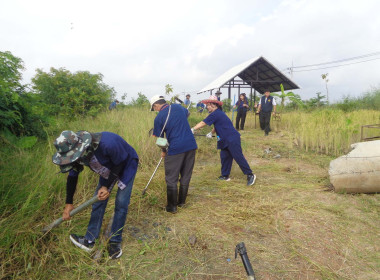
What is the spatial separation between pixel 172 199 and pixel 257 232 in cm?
111

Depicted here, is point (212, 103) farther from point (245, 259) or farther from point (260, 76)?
point (260, 76)

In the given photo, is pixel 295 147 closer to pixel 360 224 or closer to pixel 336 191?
pixel 336 191

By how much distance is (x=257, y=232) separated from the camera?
2615mm

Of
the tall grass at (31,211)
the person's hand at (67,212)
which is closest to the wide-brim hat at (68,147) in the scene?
the person's hand at (67,212)

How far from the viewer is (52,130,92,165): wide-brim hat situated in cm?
170

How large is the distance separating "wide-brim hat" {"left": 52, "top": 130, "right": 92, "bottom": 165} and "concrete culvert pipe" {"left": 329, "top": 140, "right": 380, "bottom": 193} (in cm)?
337

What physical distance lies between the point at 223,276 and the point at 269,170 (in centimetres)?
321

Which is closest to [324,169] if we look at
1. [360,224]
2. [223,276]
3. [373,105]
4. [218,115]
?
[360,224]

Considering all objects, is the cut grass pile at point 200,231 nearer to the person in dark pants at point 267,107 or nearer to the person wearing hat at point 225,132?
the person wearing hat at point 225,132

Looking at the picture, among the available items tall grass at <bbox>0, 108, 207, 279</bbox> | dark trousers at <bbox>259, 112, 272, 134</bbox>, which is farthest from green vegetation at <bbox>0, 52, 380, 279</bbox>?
dark trousers at <bbox>259, 112, 272, 134</bbox>

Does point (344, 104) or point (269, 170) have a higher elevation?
point (344, 104)

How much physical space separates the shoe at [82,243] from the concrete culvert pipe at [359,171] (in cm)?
330

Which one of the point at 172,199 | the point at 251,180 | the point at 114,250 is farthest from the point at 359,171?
the point at 114,250

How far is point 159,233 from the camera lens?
258cm
